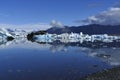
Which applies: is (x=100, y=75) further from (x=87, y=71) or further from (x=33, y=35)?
(x=33, y=35)

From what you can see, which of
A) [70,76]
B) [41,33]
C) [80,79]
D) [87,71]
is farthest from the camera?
[41,33]

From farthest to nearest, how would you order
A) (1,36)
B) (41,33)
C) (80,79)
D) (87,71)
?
(41,33) < (1,36) < (87,71) < (80,79)

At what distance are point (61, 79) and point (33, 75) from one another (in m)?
3.04

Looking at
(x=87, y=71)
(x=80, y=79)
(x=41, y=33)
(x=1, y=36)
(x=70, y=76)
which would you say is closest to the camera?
(x=80, y=79)

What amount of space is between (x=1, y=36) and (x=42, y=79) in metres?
133

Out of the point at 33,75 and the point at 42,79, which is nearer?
the point at 42,79

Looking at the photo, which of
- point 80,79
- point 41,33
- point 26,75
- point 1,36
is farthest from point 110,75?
point 41,33

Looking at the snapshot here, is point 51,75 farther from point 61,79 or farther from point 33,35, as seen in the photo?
point 33,35

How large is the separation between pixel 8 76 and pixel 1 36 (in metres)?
132

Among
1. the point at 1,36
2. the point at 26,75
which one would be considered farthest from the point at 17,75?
the point at 1,36

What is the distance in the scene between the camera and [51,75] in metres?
24.3

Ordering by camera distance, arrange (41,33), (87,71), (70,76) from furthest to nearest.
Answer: (41,33)
(87,71)
(70,76)

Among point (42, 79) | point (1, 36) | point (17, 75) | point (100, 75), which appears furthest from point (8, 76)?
point (1, 36)

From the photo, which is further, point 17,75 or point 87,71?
point 87,71
